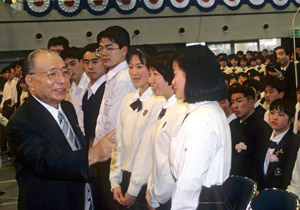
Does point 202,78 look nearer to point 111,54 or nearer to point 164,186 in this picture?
point 164,186

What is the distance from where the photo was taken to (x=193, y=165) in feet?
7.97

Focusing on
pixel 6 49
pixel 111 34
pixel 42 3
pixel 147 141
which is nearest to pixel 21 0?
pixel 42 3

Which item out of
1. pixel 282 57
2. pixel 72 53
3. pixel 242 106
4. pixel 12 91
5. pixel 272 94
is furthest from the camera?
pixel 12 91

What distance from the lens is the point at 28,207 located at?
2.55 metres

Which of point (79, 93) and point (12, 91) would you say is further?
point (12, 91)

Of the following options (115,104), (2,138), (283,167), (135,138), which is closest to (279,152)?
(283,167)

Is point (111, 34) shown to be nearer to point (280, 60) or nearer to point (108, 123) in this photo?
point (108, 123)

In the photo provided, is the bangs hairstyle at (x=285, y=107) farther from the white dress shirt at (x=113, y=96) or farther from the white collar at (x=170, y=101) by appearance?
the white collar at (x=170, y=101)

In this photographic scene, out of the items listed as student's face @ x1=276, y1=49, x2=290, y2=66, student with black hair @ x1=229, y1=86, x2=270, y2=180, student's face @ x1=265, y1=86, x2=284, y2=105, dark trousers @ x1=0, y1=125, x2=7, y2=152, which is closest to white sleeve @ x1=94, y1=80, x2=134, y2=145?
student with black hair @ x1=229, y1=86, x2=270, y2=180

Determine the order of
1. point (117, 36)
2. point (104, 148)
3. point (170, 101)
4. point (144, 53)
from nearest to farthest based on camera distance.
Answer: point (104, 148) → point (170, 101) → point (144, 53) → point (117, 36)

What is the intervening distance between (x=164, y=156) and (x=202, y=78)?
78 cm

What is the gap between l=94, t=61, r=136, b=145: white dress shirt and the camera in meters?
4.17

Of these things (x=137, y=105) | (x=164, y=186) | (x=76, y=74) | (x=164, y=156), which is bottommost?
(x=164, y=186)

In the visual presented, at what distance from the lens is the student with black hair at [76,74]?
16.9 ft
